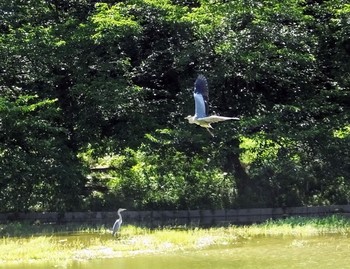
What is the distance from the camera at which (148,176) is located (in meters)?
21.4

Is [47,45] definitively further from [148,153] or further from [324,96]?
[324,96]

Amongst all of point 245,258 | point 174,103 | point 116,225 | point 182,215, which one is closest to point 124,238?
point 116,225

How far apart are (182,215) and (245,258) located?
7.64 m

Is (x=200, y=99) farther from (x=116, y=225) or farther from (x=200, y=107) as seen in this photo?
(x=116, y=225)

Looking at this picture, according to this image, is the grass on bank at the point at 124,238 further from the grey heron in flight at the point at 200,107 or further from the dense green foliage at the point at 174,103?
the grey heron in flight at the point at 200,107

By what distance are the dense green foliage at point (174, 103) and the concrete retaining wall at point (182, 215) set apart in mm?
341

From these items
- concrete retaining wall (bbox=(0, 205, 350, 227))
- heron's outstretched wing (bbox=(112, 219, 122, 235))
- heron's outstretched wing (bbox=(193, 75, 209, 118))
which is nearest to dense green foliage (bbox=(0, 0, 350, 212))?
concrete retaining wall (bbox=(0, 205, 350, 227))

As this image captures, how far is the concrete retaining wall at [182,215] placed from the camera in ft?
66.6

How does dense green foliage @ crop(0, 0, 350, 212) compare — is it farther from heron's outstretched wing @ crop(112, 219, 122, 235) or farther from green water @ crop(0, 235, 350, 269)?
green water @ crop(0, 235, 350, 269)

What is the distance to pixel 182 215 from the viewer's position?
20875 mm

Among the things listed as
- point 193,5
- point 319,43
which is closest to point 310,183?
point 319,43

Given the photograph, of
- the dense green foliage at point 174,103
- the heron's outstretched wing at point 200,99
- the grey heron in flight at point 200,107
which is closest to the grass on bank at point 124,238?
the dense green foliage at point 174,103

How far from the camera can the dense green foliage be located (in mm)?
20375

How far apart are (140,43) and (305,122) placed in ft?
19.8
